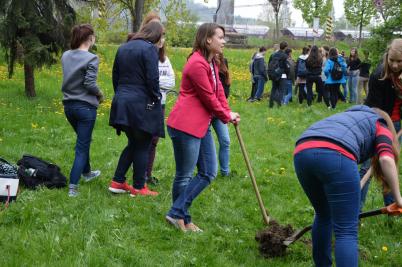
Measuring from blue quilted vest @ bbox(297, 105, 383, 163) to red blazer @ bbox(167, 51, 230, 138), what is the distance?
139cm

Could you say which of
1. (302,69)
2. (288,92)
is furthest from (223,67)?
(288,92)

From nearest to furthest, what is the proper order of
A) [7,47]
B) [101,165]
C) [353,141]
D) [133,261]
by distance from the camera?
[353,141] < [133,261] < [101,165] < [7,47]

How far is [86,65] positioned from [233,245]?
8.05ft

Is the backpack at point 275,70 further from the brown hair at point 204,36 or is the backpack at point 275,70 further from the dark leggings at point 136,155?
the brown hair at point 204,36

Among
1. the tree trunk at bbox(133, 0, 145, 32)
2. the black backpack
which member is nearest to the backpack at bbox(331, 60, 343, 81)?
the black backpack

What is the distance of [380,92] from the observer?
203 inches

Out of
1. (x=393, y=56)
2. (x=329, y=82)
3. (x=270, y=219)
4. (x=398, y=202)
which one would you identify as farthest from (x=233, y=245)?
(x=329, y=82)

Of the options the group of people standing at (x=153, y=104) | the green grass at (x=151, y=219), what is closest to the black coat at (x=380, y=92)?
the green grass at (x=151, y=219)

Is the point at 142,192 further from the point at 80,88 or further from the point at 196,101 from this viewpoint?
the point at 196,101

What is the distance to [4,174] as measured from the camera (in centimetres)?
555

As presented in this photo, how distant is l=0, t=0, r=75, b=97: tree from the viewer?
12.1 meters

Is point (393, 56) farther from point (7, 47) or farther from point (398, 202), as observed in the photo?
point (7, 47)

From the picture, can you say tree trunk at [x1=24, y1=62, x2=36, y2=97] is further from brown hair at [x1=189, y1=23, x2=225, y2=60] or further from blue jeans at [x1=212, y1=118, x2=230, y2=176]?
brown hair at [x1=189, y1=23, x2=225, y2=60]

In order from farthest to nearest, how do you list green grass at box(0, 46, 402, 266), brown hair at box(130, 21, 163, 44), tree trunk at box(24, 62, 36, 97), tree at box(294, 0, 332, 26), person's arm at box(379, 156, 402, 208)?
1. tree at box(294, 0, 332, 26)
2. tree trunk at box(24, 62, 36, 97)
3. brown hair at box(130, 21, 163, 44)
4. green grass at box(0, 46, 402, 266)
5. person's arm at box(379, 156, 402, 208)
